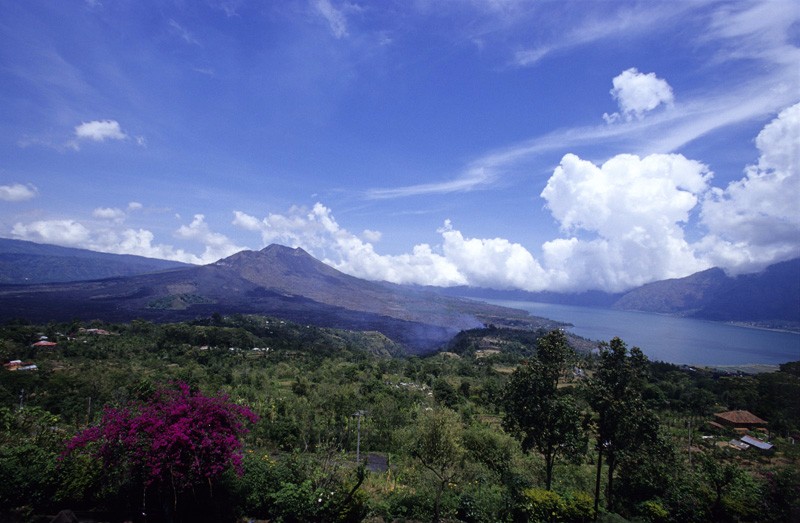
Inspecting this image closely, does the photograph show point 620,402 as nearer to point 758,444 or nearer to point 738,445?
point 738,445

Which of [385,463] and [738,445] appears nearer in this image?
[385,463]

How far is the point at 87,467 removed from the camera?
7988mm

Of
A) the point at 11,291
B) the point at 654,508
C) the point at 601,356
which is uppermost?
the point at 601,356

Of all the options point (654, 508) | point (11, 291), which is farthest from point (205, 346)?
point (11, 291)

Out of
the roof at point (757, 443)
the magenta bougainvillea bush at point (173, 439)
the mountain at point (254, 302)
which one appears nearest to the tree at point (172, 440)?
the magenta bougainvillea bush at point (173, 439)

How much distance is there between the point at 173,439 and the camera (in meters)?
6.21

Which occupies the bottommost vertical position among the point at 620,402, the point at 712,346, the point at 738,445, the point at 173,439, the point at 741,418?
the point at 712,346

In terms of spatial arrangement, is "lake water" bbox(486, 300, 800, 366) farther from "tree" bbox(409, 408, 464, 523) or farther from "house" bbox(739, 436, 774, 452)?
"tree" bbox(409, 408, 464, 523)

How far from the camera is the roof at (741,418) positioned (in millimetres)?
30141

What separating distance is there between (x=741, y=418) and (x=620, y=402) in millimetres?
31089

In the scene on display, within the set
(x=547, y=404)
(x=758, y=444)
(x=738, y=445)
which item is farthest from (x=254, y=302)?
(x=547, y=404)

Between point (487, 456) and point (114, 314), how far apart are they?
11006 cm

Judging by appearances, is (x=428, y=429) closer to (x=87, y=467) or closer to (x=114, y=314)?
(x=87, y=467)

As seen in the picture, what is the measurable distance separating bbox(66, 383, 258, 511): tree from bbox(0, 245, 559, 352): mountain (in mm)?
82047
